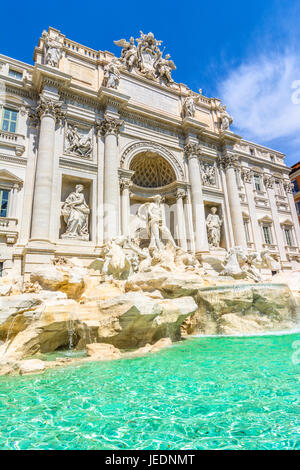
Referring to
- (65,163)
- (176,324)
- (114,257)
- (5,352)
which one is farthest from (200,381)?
(65,163)

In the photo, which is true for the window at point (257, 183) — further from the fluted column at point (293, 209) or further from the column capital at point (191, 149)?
the column capital at point (191, 149)

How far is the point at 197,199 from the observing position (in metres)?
18.5

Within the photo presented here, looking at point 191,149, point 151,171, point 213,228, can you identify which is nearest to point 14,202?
point 151,171

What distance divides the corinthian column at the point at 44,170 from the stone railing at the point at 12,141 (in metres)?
1.09

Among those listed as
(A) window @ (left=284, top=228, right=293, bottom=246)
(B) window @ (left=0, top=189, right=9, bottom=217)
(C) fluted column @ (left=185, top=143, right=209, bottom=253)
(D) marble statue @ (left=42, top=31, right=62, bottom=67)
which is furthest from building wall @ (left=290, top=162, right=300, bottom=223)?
(B) window @ (left=0, top=189, right=9, bottom=217)

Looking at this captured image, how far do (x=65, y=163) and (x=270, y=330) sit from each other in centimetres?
1256

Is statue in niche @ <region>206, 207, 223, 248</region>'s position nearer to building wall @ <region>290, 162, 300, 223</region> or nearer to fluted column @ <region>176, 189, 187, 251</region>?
fluted column @ <region>176, 189, 187, 251</region>

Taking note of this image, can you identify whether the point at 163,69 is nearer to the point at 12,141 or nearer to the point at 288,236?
the point at 12,141

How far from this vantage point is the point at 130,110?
1770 centimetres

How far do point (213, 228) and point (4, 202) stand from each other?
42.9 ft

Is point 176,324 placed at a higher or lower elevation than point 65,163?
lower

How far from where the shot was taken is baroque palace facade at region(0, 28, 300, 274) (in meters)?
13.7

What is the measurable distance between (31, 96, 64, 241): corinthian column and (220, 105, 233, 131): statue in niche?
12.7 meters

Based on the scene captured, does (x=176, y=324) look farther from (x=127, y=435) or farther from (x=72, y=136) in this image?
(x=72, y=136)
